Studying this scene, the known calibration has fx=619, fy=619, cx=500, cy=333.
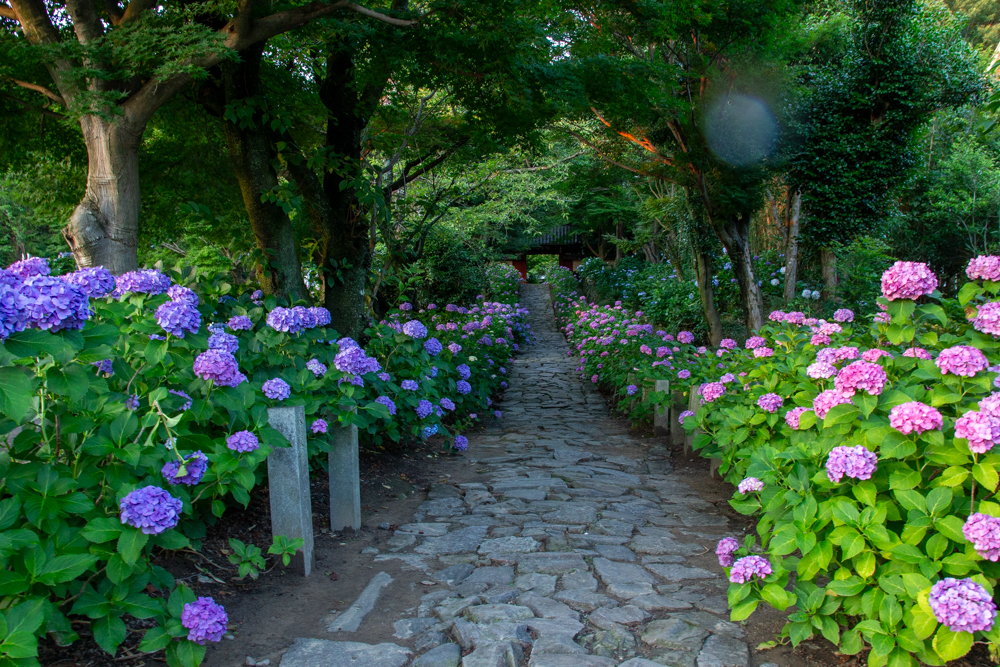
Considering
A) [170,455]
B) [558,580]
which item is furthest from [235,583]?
[558,580]

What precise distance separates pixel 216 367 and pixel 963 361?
2440mm

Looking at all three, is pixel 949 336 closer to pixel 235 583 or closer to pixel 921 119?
pixel 235 583

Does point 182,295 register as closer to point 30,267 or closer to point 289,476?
point 30,267

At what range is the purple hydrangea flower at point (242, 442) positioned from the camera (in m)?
2.30

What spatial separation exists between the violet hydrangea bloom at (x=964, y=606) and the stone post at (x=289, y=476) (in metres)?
2.33

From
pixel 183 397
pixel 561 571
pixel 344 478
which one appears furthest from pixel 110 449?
pixel 561 571

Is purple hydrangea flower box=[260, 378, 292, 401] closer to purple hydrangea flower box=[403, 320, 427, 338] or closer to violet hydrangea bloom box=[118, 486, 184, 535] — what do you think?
violet hydrangea bloom box=[118, 486, 184, 535]

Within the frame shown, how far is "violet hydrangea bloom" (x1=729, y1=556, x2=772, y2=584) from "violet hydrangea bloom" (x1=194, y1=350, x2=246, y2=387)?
74.0 inches

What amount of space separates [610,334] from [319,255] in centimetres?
438

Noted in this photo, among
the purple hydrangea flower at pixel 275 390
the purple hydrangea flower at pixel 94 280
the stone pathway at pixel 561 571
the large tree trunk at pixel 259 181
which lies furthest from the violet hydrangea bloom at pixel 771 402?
the large tree trunk at pixel 259 181

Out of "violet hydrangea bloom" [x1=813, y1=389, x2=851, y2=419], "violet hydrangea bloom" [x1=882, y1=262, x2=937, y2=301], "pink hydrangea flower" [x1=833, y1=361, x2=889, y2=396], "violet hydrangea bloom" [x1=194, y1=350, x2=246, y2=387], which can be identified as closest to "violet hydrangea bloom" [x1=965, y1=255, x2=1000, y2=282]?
"violet hydrangea bloom" [x1=882, y1=262, x2=937, y2=301]

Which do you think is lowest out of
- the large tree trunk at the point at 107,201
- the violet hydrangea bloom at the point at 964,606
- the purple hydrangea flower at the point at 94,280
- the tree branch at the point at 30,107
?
the violet hydrangea bloom at the point at 964,606

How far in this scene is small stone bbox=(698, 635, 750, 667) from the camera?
2135 millimetres

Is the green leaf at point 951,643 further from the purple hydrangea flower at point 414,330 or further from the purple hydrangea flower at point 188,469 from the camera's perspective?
the purple hydrangea flower at point 414,330
